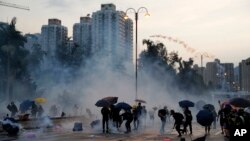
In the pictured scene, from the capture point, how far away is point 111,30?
472 feet

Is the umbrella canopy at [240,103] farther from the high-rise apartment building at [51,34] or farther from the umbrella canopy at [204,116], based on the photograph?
the high-rise apartment building at [51,34]

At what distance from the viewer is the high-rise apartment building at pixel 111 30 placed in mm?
128738

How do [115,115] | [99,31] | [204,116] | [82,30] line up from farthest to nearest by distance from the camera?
[82,30] → [99,31] → [115,115] → [204,116]

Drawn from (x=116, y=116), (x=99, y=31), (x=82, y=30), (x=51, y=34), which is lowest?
(x=116, y=116)

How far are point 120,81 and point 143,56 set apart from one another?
19.8 metres

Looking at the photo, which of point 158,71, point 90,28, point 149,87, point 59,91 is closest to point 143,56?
point 158,71

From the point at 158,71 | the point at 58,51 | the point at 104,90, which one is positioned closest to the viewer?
the point at 104,90

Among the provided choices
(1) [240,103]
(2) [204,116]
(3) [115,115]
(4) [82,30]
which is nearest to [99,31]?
(4) [82,30]

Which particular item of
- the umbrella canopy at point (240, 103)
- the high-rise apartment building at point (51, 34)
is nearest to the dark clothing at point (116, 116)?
the umbrella canopy at point (240, 103)

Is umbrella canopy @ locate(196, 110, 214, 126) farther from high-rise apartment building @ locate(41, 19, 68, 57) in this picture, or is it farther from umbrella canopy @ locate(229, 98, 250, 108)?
high-rise apartment building @ locate(41, 19, 68, 57)

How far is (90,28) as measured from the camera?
149500 mm

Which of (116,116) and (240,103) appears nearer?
(240,103)

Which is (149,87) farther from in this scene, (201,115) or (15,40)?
(201,115)

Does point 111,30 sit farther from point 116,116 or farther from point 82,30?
point 116,116
